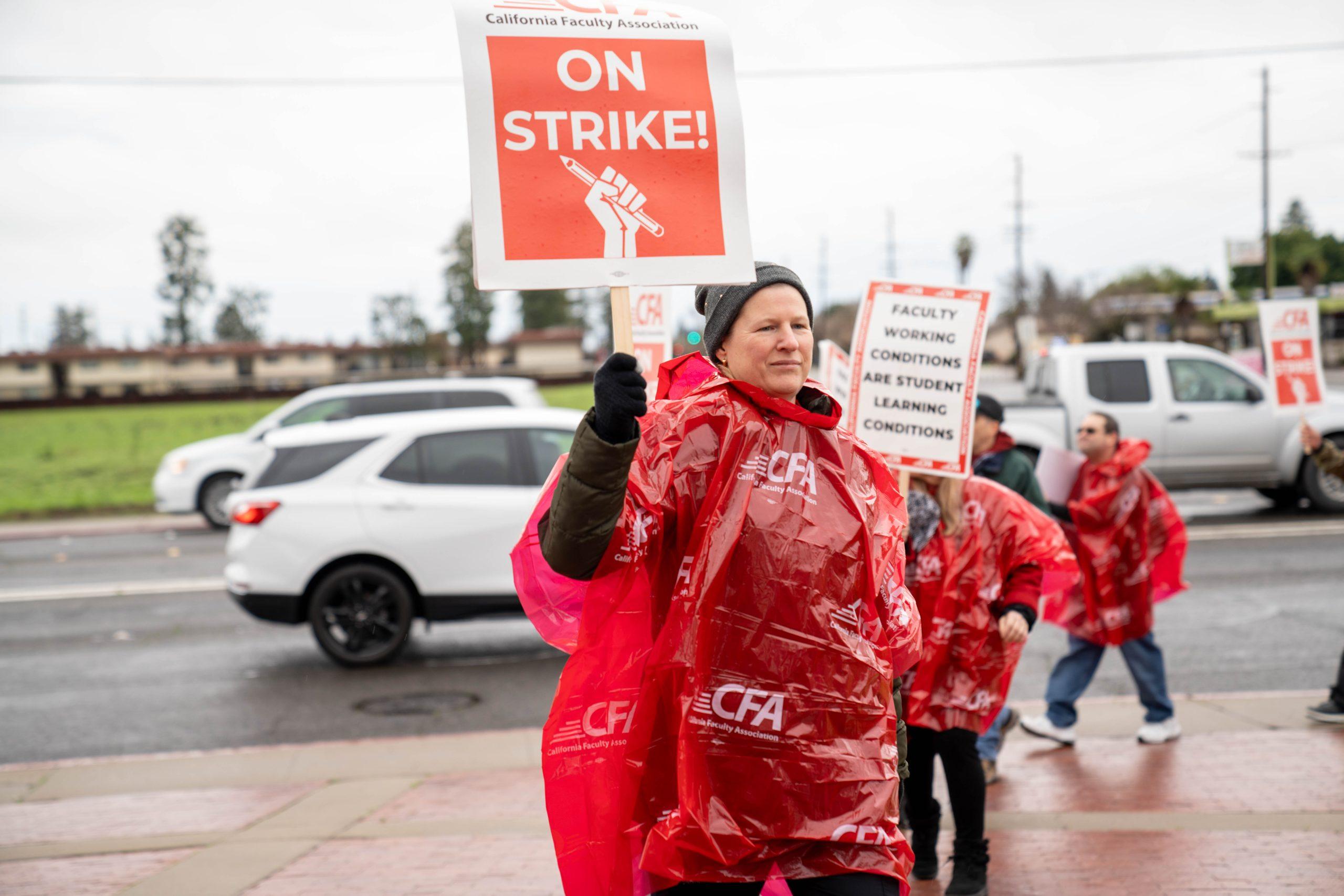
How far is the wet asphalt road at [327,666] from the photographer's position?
7.16 metres

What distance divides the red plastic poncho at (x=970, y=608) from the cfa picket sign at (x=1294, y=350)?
375 centimetres

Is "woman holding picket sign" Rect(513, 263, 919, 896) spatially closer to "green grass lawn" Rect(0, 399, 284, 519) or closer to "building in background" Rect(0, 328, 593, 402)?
"green grass lawn" Rect(0, 399, 284, 519)

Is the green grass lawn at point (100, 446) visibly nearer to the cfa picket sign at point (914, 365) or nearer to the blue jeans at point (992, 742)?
the blue jeans at point (992, 742)

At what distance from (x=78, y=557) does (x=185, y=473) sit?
180 centimetres

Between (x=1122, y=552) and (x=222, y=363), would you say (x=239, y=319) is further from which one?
(x=1122, y=552)

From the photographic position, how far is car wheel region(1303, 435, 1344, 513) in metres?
13.9

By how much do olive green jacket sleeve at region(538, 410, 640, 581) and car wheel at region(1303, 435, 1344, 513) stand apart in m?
14.0

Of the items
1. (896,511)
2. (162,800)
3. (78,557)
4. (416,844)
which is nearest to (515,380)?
(78,557)

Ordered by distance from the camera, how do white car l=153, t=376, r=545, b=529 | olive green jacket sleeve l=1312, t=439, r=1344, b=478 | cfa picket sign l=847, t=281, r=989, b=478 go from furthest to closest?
1. white car l=153, t=376, r=545, b=529
2. olive green jacket sleeve l=1312, t=439, r=1344, b=478
3. cfa picket sign l=847, t=281, r=989, b=478

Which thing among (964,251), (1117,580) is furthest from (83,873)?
(964,251)

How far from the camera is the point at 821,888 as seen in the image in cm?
239

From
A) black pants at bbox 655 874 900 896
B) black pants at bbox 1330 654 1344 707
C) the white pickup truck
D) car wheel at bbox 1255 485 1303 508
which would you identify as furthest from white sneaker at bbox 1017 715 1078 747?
car wheel at bbox 1255 485 1303 508

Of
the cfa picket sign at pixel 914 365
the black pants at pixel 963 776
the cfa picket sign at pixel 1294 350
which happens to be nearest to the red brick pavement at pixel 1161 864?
the black pants at pixel 963 776

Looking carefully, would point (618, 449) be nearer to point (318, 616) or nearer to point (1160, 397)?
point (318, 616)
